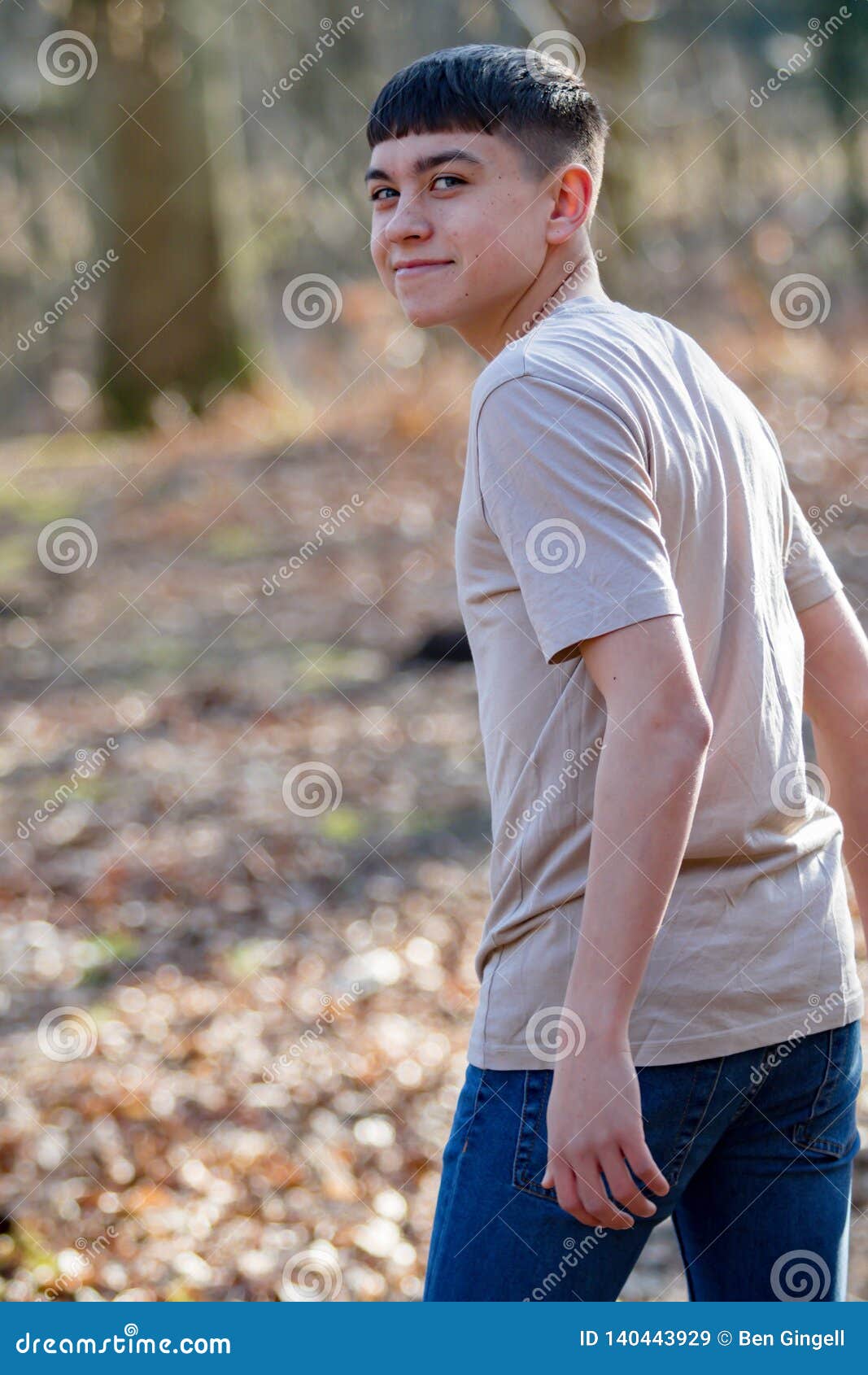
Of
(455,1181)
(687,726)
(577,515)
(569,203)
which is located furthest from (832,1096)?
(569,203)

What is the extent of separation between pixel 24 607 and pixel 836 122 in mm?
14304

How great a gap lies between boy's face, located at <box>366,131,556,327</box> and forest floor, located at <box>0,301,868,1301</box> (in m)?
2.53

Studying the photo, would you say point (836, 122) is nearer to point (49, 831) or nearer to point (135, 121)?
point (135, 121)

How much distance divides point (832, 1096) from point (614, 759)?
0.58m

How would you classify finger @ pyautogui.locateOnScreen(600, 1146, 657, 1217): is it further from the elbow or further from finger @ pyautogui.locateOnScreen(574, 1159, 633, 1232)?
the elbow

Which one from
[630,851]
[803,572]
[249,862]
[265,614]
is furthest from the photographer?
[265,614]

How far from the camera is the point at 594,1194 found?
1.47 m

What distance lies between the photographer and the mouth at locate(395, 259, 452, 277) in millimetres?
1712

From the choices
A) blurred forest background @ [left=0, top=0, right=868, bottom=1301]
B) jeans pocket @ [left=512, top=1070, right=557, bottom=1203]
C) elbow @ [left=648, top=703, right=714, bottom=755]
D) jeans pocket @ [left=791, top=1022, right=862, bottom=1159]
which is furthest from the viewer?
blurred forest background @ [left=0, top=0, right=868, bottom=1301]

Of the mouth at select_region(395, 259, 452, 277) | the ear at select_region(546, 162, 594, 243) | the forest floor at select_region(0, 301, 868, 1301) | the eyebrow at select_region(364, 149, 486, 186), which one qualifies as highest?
the eyebrow at select_region(364, 149, 486, 186)

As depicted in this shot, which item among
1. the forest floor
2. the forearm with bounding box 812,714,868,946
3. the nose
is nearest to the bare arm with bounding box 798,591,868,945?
the forearm with bounding box 812,714,868,946

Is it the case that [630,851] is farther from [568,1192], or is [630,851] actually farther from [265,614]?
[265,614]

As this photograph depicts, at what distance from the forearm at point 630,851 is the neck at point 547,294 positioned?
594 mm

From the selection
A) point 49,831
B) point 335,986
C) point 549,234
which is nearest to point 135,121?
point 49,831
